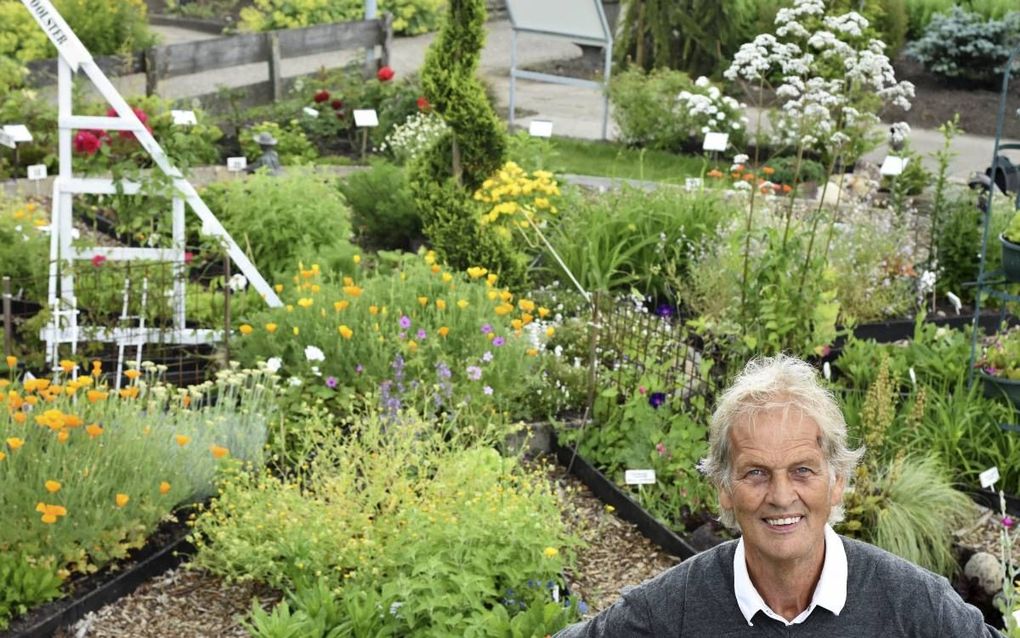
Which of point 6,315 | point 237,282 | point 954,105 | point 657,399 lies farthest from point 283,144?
point 954,105

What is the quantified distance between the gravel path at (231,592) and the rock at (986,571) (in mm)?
1088

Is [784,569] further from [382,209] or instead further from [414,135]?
[414,135]

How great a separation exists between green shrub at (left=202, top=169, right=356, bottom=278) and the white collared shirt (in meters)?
5.33

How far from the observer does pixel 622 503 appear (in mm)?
6078

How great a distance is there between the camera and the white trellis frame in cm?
682

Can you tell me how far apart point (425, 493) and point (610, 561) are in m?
0.81

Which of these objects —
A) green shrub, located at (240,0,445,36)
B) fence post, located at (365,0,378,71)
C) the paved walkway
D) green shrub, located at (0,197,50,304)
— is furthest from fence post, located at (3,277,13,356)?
green shrub, located at (240,0,445,36)

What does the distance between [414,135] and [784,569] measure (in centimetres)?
857

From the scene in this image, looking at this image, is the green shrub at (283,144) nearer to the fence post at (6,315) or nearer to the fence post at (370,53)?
the fence post at (370,53)

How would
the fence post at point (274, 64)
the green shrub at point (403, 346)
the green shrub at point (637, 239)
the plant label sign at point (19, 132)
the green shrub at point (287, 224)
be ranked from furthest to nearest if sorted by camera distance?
the fence post at point (274, 64)
the plant label sign at point (19, 132)
the green shrub at point (637, 239)
the green shrub at point (287, 224)
the green shrub at point (403, 346)

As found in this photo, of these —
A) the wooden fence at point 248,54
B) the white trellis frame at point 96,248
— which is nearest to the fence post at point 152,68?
the wooden fence at point 248,54

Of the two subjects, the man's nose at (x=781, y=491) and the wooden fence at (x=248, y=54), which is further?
the wooden fence at (x=248, y=54)

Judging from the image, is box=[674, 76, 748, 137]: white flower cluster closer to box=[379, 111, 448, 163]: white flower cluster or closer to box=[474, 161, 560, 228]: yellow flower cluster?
box=[379, 111, 448, 163]: white flower cluster

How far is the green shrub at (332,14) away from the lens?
17.2 metres
